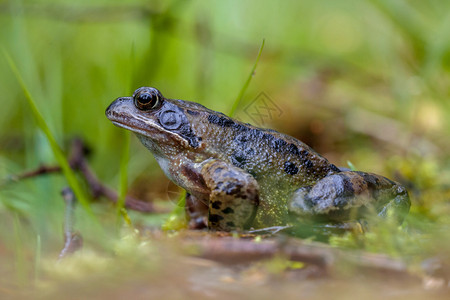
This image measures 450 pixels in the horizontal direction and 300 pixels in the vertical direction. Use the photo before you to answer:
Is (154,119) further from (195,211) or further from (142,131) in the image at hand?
(195,211)

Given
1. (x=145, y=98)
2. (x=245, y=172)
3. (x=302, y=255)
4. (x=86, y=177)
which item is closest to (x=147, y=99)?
(x=145, y=98)

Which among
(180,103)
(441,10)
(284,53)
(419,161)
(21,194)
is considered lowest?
(21,194)

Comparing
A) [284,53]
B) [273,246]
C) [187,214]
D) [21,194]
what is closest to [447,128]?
[284,53]

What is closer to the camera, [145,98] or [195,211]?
[145,98]

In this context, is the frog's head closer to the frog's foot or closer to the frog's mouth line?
the frog's mouth line

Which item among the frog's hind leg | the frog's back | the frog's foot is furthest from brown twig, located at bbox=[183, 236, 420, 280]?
the frog's hind leg

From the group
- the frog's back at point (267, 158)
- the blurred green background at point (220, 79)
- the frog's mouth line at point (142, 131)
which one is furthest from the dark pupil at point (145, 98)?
the blurred green background at point (220, 79)

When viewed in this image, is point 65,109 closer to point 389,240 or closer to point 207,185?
point 207,185
